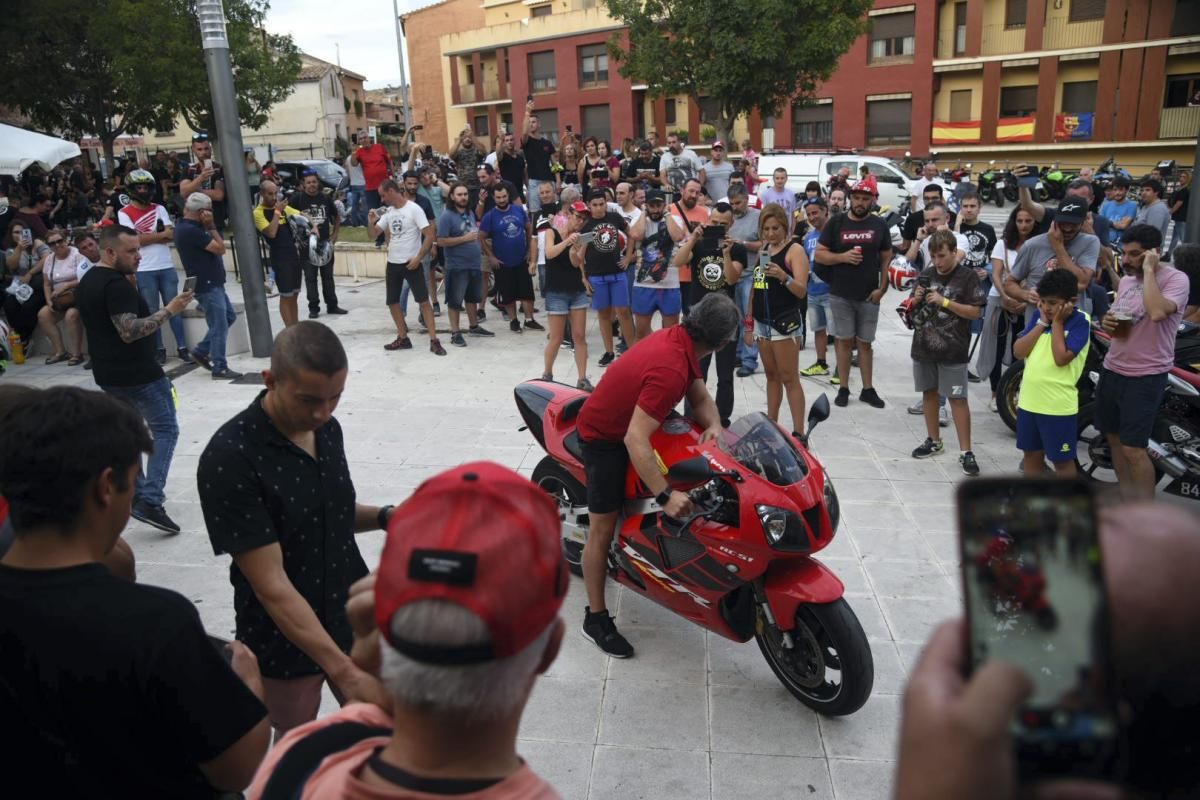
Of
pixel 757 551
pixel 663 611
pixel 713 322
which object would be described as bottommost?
pixel 663 611

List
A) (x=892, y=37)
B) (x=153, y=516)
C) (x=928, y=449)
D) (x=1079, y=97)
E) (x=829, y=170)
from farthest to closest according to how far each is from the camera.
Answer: (x=892, y=37) → (x=1079, y=97) → (x=829, y=170) → (x=928, y=449) → (x=153, y=516)

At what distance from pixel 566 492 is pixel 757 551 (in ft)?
4.75

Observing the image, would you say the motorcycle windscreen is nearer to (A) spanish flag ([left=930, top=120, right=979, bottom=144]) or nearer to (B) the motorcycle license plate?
(B) the motorcycle license plate

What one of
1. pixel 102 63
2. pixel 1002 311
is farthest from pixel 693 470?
pixel 102 63

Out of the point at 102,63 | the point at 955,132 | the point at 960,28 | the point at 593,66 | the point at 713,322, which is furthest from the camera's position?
the point at 593,66

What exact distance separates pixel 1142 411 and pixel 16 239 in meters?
11.7

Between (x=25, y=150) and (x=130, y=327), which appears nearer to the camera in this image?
(x=130, y=327)

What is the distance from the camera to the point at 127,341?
528cm

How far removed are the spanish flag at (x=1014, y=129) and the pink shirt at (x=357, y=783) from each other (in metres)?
37.8

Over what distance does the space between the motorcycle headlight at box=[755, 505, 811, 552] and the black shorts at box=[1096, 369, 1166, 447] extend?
2.95 meters

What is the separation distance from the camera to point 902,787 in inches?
31.8

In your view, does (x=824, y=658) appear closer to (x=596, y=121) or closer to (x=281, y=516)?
(x=281, y=516)

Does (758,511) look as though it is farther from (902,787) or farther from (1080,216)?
(1080,216)

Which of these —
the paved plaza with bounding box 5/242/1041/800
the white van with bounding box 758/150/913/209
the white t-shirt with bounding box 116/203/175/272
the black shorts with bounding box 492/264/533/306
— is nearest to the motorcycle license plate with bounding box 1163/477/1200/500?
the paved plaza with bounding box 5/242/1041/800
